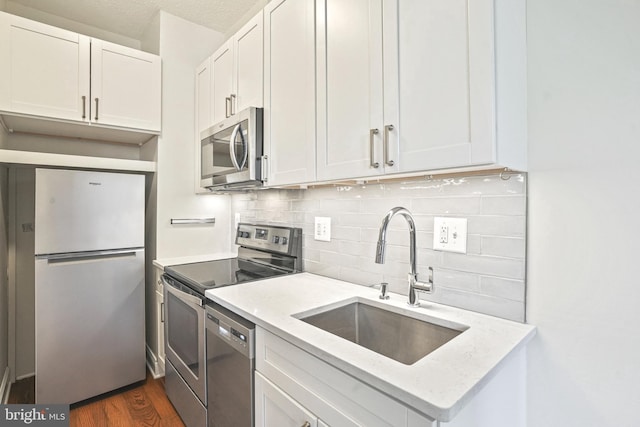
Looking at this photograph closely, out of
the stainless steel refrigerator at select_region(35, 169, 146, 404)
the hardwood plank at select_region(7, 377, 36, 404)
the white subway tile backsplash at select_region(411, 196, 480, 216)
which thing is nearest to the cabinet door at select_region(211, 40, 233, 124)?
the stainless steel refrigerator at select_region(35, 169, 146, 404)

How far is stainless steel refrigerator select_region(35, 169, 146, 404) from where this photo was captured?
1924 millimetres

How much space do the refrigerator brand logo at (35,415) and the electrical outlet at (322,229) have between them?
1807mm

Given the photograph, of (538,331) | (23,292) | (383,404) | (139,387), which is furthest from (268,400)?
(23,292)

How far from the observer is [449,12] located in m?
0.92

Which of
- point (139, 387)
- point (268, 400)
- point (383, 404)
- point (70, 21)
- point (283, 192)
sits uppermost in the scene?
point (70, 21)

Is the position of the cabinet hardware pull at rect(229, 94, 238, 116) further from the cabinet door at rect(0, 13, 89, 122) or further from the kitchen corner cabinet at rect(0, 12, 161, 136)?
the cabinet door at rect(0, 13, 89, 122)

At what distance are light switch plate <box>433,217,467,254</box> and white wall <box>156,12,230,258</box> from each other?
1.92 metres

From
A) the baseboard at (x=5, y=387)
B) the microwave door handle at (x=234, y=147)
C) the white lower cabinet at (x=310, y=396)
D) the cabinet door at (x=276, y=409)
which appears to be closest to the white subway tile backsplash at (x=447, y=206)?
the white lower cabinet at (x=310, y=396)

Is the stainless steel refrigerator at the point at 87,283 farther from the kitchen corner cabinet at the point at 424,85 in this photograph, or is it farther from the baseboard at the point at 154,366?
the kitchen corner cabinet at the point at 424,85

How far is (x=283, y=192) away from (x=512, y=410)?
1.55m

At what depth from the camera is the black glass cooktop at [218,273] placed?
1.63m

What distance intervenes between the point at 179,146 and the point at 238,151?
37.9 inches

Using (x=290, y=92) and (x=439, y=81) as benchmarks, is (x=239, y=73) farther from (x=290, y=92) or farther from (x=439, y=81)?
(x=439, y=81)

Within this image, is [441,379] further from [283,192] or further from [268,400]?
[283,192]
